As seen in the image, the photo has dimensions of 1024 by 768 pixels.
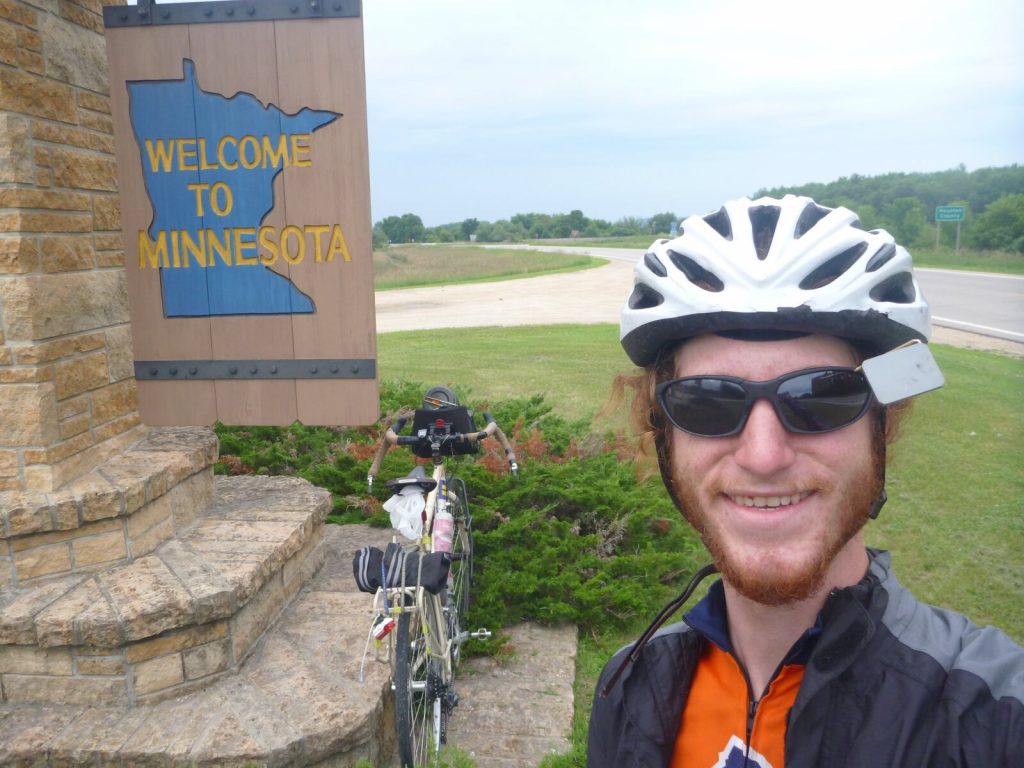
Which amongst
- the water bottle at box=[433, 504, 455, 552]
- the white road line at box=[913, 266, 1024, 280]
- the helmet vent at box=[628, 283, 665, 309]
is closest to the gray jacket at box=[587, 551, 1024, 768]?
the helmet vent at box=[628, 283, 665, 309]

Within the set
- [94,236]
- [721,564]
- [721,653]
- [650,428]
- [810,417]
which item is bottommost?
[721,653]

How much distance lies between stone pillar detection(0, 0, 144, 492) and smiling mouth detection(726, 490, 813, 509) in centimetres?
261

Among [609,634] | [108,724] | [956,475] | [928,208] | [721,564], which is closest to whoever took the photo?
[721,564]

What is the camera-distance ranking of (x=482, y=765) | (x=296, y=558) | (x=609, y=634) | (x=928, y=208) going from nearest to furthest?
(x=482, y=765) → (x=296, y=558) → (x=609, y=634) → (x=928, y=208)

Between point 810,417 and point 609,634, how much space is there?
3256 millimetres

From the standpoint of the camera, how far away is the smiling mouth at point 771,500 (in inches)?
54.7

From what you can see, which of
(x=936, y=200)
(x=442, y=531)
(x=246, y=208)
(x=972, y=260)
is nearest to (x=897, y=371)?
(x=442, y=531)

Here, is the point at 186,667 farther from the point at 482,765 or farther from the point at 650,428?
the point at 650,428

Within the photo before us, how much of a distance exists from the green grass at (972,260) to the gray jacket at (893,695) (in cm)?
3344

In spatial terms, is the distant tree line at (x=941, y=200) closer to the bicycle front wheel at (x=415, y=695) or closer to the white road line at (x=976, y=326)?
the white road line at (x=976, y=326)

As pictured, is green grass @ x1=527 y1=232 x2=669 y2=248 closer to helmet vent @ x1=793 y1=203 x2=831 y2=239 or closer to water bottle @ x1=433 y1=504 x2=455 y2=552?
water bottle @ x1=433 y1=504 x2=455 y2=552

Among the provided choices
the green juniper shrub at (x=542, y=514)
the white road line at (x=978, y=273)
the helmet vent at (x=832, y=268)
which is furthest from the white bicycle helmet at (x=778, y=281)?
the white road line at (x=978, y=273)

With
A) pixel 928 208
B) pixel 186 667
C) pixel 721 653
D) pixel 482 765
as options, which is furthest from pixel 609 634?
pixel 928 208

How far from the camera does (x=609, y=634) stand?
4391 mm
